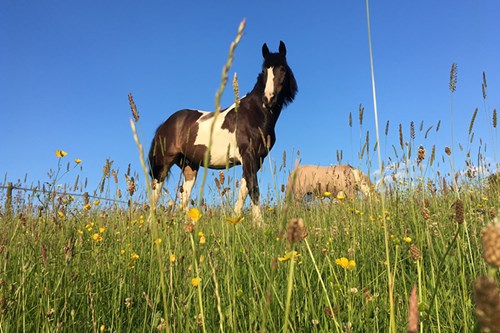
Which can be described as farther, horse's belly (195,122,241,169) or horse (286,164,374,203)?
horse's belly (195,122,241,169)

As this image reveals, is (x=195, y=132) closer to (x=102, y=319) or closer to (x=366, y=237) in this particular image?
(x=366, y=237)

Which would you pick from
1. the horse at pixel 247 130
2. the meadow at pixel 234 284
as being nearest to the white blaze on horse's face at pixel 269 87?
the horse at pixel 247 130

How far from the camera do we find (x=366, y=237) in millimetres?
3156

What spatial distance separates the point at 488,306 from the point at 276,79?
696 cm

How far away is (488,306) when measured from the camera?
0.39 metres

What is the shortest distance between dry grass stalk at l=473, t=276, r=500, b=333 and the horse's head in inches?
269

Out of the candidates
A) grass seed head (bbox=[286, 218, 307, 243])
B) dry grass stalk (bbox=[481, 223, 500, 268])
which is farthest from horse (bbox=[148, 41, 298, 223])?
dry grass stalk (bbox=[481, 223, 500, 268])

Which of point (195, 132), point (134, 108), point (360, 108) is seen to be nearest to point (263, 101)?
point (195, 132)

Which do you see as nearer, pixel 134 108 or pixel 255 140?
pixel 134 108

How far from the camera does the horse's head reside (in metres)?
7.10

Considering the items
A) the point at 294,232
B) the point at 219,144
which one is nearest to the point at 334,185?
the point at 219,144

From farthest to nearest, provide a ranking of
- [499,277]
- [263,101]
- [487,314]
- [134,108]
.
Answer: [263,101] → [499,277] → [134,108] → [487,314]

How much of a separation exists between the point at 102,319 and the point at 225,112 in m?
6.57

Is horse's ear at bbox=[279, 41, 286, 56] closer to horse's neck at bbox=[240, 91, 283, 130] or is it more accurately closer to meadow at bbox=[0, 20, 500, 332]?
horse's neck at bbox=[240, 91, 283, 130]
